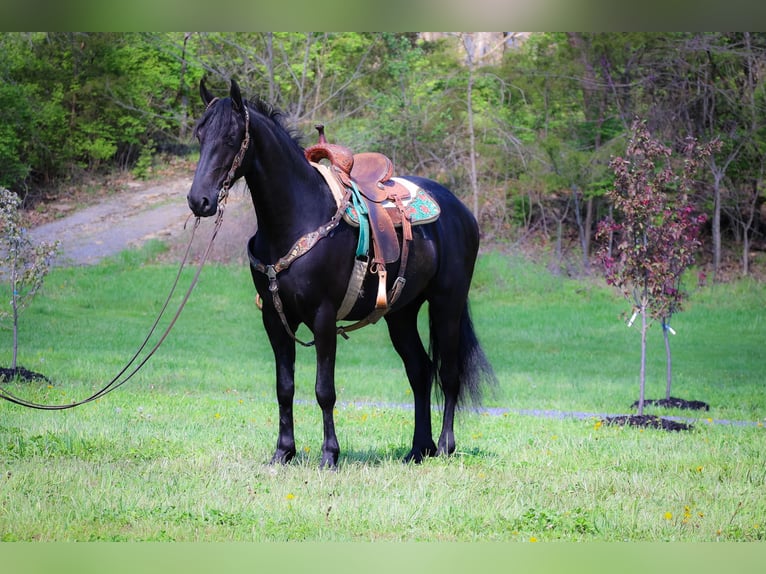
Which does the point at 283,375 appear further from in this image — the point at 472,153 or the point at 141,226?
the point at 141,226

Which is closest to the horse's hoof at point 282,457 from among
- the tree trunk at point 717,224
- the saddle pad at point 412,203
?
the saddle pad at point 412,203

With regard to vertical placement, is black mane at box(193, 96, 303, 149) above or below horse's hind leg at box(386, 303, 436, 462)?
above

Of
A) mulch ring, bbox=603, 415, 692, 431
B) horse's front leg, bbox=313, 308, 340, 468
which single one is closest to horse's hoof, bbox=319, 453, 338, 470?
horse's front leg, bbox=313, 308, 340, 468

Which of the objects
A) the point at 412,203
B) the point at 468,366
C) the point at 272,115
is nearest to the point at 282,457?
the point at 468,366

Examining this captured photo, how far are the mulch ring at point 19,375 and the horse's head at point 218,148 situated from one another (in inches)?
181

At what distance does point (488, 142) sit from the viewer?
17016 mm

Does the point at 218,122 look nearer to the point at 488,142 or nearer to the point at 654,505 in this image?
the point at 654,505

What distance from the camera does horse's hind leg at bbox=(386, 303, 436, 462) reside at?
5.69 metres

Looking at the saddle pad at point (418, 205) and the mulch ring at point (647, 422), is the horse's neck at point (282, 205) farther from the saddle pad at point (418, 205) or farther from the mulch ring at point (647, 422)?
the mulch ring at point (647, 422)

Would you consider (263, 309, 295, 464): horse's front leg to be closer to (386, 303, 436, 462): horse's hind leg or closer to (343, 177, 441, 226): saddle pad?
(386, 303, 436, 462): horse's hind leg

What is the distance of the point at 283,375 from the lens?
5.13 metres

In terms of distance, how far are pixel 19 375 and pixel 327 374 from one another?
14.7ft

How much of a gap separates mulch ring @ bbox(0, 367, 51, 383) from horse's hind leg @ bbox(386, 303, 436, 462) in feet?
13.7

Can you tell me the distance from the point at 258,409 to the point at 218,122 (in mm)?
3686
